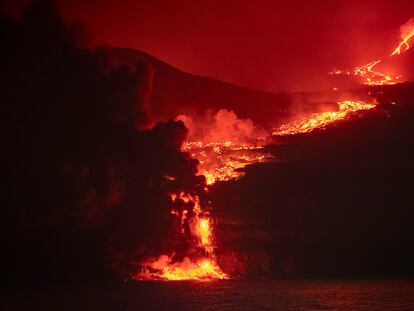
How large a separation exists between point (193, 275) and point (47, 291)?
2270 centimetres

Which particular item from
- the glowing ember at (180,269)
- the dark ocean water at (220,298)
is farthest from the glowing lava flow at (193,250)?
the dark ocean water at (220,298)

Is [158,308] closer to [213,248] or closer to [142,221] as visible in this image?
[142,221]

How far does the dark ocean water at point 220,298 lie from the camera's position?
5720 cm

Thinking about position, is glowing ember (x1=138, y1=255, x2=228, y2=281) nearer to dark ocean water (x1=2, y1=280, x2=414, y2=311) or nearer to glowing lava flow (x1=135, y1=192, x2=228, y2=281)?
glowing lava flow (x1=135, y1=192, x2=228, y2=281)

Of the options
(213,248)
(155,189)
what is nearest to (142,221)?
(155,189)

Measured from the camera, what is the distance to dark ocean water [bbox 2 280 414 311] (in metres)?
57.2

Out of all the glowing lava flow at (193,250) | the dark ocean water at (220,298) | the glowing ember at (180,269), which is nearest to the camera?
the dark ocean water at (220,298)

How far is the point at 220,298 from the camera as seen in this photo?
66.4 m

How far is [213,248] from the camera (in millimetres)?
85625

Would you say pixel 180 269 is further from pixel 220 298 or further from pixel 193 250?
pixel 220 298

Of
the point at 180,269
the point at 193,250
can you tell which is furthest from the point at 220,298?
the point at 180,269

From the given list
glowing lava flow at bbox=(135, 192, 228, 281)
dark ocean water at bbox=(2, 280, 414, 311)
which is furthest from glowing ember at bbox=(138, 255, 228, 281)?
dark ocean water at bbox=(2, 280, 414, 311)

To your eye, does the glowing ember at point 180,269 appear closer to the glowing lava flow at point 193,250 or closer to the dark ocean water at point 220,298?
the glowing lava flow at point 193,250

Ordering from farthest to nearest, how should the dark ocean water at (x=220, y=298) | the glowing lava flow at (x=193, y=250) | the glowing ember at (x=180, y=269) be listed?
the glowing ember at (x=180, y=269) < the glowing lava flow at (x=193, y=250) < the dark ocean water at (x=220, y=298)
